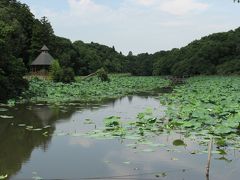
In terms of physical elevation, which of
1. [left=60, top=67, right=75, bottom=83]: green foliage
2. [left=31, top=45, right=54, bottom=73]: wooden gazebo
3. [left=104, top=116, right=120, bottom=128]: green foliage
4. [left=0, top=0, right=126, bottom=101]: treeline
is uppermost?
[left=0, top=0, right=126, bottom=101]: treeline

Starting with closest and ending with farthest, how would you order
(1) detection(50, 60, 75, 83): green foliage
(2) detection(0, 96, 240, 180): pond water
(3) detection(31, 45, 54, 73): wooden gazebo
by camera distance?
1. (2) detection(0, 96, 240, 180): pond water
2. (1) detection(50, 60, 75, 83): green foliage
3. (3) detection(31, 45, 54, 73): wooden gazebo

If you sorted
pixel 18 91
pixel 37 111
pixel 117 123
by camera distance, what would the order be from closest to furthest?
pixel 117 123 → pixel 37 111 → pixel 18 91

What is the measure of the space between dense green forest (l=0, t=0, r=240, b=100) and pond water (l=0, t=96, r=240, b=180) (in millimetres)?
7750

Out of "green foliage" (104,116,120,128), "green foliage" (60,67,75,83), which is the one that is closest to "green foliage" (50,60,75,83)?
"green foliage" (60,67,75,83)

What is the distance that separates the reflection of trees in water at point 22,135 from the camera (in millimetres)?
8763

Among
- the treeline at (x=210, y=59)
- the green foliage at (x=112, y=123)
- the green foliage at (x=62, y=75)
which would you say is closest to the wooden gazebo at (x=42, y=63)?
the green foliage at (x=62, y=75)

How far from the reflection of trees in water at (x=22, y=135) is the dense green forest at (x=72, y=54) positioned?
3393 mm

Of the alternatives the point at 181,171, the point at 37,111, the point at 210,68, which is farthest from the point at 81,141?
the point at 210,68

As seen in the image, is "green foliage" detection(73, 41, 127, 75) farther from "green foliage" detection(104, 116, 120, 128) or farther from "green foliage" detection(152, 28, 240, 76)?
"green foliage" detection(104, 116, 120, 128)

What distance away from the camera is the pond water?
25.8 ft

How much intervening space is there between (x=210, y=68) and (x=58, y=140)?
55481 mm

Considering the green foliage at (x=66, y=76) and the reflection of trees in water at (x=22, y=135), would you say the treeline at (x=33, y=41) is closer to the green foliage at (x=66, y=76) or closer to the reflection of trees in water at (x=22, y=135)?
the green foliage at (x=66, y=76)

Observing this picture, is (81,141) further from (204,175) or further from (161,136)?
(204,175)

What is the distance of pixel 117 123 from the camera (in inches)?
488
